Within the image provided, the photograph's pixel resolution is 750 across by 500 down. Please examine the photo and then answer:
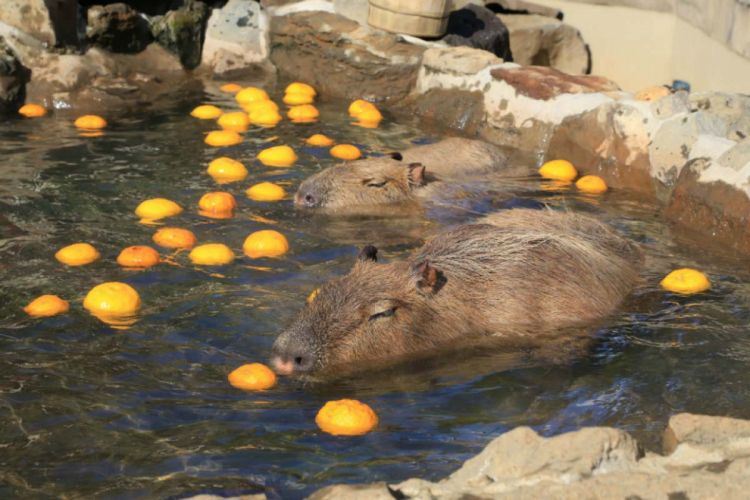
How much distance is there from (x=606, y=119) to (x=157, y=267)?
4.55 m

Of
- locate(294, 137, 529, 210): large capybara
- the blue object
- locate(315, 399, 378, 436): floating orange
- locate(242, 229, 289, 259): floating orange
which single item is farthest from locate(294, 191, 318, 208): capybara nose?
the blue object

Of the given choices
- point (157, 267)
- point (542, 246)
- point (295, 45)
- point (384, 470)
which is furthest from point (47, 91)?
point (384, 470)

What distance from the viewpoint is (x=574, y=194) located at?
9.62 meters

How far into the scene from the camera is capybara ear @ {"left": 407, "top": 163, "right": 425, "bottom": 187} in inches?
372

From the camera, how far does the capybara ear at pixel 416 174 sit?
31.0 feet

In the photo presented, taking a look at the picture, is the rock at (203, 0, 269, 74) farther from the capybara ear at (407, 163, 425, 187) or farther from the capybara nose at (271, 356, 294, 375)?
the capybara nose at (271, 356, 294, 375)

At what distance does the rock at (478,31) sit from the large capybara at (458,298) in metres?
5.76

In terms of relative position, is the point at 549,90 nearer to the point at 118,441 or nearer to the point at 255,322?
the point at 255,322

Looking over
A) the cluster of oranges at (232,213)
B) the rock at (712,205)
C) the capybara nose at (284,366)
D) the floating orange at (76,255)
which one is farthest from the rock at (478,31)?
the capybara nose at (284,366)

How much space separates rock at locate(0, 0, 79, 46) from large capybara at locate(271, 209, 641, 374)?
6.63 m

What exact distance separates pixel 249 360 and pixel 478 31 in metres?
7.69

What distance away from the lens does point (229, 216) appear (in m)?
8.63

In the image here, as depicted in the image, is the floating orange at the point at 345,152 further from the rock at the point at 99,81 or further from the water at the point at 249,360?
the rock at the point at 99,81

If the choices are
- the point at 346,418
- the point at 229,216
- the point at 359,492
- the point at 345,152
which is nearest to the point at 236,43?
the point at 345,152
